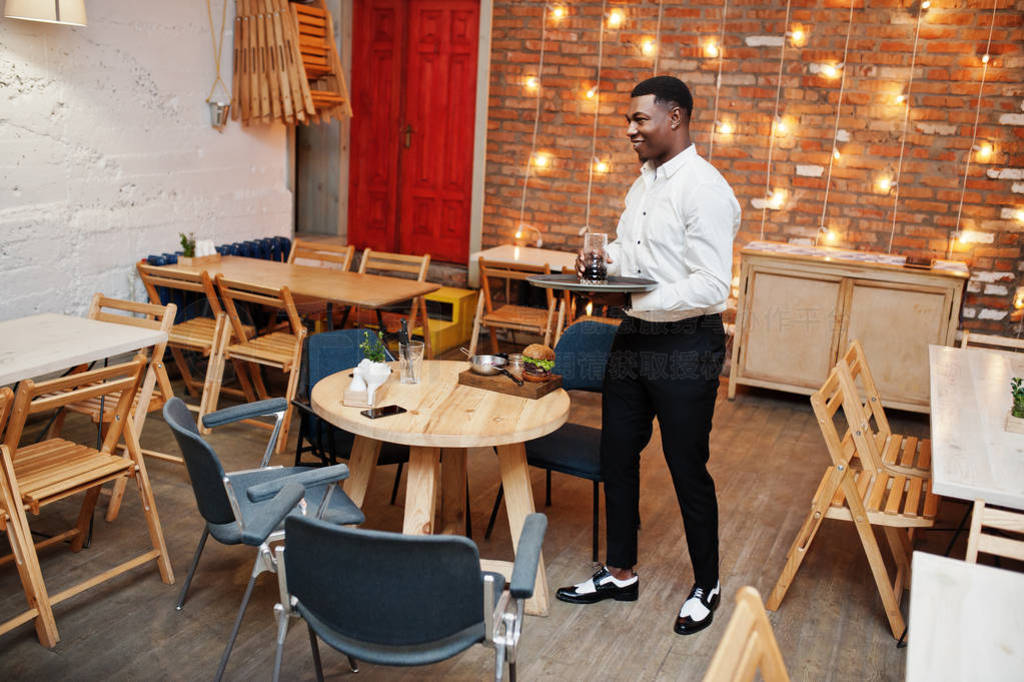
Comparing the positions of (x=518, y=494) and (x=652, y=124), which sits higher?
(x=652, y=124)

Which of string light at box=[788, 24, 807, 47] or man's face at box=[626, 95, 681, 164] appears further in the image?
string light at box=[788, 24, 807, 47]

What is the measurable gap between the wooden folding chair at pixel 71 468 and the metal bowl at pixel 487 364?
4.09 ft

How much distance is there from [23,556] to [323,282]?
2751mm

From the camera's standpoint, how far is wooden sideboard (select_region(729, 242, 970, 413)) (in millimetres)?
5836

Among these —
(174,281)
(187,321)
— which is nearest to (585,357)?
(174,281)

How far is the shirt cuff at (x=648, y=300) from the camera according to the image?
10.2 feet

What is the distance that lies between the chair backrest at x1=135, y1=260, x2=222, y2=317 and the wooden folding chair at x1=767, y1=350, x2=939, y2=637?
3573mm

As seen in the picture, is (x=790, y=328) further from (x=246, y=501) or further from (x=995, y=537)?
(x=246, y=501)

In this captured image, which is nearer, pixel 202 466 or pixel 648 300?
pixel 202 466

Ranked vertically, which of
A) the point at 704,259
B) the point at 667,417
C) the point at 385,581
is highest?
the point at 704,259

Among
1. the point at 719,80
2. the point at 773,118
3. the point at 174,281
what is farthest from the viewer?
the point at 719,80

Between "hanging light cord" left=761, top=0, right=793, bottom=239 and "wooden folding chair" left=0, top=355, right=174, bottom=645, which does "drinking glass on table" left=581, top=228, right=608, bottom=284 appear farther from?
"hanging light cord" left=761, top=0, right=793, bottom=239

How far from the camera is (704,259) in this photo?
3090 mm

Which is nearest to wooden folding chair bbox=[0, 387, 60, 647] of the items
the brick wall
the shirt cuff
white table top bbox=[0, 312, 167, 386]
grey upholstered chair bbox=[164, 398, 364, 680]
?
white table top bbox=[0, 312, 167, 386]
